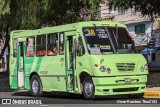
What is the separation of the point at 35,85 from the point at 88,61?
4413 mm

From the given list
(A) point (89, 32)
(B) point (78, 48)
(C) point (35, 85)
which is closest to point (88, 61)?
(B) point (78, 48)

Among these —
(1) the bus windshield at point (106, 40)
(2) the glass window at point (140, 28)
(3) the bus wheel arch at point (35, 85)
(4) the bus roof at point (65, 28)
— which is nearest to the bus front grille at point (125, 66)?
(1) the bus windshield at point (106, 40)

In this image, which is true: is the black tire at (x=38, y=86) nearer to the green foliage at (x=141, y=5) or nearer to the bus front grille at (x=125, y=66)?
the bus front grille at (x=125, y=66)

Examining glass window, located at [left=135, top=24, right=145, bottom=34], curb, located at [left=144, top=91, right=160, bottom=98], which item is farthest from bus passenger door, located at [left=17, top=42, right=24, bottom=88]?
glass window, located at [left=135, top=24, right=145, bottom=34]

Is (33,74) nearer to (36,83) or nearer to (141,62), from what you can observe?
(36,83)

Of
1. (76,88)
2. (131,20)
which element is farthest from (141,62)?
(131,20)

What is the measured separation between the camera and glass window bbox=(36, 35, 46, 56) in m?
20.4

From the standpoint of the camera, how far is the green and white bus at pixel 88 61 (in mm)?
17172

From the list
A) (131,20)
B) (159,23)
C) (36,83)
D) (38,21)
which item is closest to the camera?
(36,83)

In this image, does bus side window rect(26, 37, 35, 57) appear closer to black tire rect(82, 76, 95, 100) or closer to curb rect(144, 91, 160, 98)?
black tire rect(82, 76, 95, 100)

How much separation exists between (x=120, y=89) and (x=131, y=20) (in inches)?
1319

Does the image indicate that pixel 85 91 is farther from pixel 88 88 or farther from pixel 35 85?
pixel 35 85

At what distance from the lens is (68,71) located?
61.3 ft

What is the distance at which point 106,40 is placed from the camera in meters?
18.0
